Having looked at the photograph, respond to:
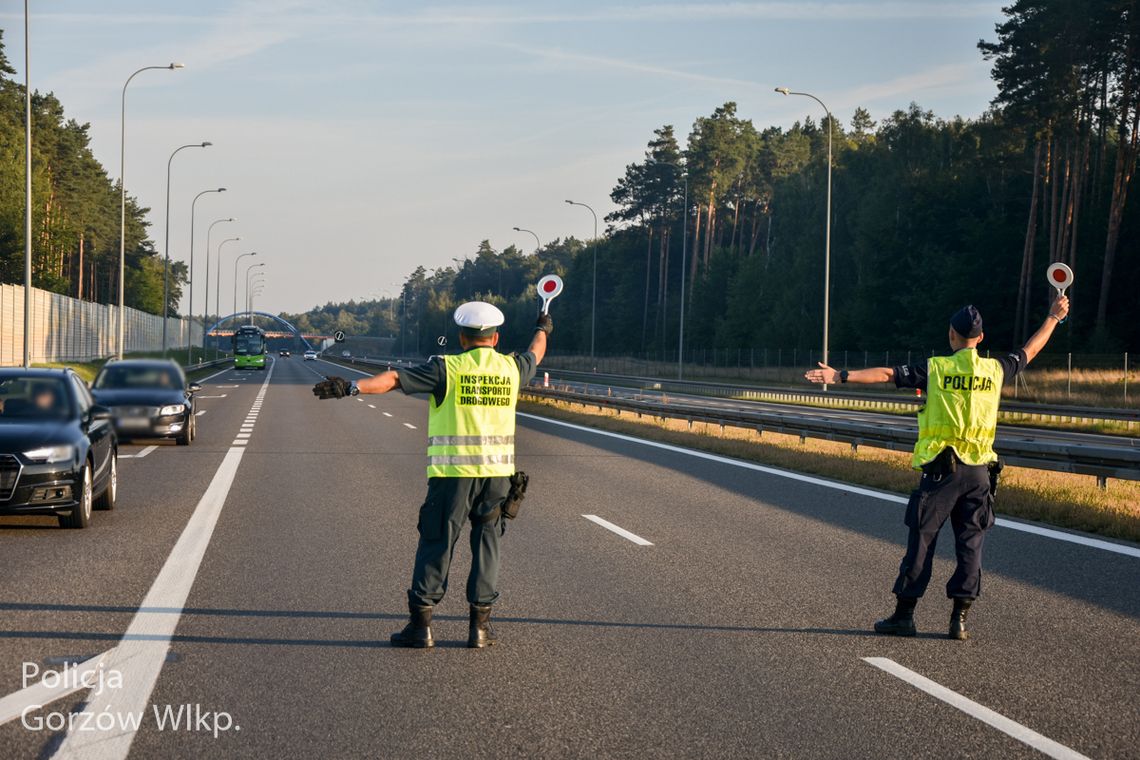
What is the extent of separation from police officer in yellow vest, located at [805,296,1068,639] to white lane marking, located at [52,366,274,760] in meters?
3.88

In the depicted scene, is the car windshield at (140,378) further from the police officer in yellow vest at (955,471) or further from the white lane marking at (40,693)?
the police officer in yellow vest at (955,471)

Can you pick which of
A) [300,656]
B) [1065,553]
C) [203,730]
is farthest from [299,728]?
[1065,553]

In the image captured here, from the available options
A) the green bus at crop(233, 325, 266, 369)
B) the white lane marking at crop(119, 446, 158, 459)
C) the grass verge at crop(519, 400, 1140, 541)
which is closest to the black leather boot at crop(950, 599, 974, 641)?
the grass verge at crop(519, 400, 1140, 541)

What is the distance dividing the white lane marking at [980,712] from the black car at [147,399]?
1701 centimetres

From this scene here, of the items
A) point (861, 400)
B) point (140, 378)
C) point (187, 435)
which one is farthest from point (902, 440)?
point (861, 400)

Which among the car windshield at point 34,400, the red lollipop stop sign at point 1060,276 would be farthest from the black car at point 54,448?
the red lollipop stop sign at point 1060,276

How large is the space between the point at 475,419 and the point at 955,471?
9.08 ft

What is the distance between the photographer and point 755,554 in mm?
10586

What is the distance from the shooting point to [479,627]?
6977mm

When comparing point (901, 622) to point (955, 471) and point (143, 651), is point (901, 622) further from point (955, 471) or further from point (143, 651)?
point (143, 651)

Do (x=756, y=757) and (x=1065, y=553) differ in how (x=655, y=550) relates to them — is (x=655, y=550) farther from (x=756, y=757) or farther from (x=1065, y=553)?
(x=756, y=757)

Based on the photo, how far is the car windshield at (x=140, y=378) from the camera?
22516 millimetres

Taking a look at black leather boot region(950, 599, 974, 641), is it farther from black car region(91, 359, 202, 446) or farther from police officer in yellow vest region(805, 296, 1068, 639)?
black car region(91, 359, 202, 446)

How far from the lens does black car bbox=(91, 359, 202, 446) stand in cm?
2150
